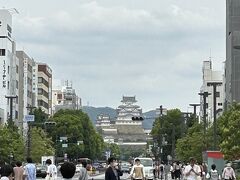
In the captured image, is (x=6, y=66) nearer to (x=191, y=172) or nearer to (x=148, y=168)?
(x=148, y=168)

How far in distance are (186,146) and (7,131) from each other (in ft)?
79.9

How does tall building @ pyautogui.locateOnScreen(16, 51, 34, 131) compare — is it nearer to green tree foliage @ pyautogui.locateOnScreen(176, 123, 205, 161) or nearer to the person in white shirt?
green tree foliage @ pyautogui.locateOnScreen(176, 123, 205, 161)

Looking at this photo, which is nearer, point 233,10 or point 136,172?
point 136,172

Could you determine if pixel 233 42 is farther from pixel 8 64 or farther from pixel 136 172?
pixel 136 172

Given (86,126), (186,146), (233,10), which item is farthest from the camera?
(86,126)

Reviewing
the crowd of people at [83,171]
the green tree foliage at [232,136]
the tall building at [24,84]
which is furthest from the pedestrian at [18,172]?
the tall building at [24,84]

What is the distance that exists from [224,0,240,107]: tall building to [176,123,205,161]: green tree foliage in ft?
20.3

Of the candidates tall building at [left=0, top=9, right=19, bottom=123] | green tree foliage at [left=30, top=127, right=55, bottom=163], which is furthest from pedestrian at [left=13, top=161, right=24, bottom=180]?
tall building at [left=0, top=9, right=19, bottom=123]

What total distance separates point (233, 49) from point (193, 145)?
898 inches

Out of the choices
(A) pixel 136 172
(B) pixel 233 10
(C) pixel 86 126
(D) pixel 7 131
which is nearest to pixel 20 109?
(C) pixel 86 126

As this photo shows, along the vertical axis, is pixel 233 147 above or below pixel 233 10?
below

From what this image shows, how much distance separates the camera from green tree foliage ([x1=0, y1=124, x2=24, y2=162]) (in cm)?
8562

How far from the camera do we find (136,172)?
101 feet

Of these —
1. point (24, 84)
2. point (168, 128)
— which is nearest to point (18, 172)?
point (24, 84)
